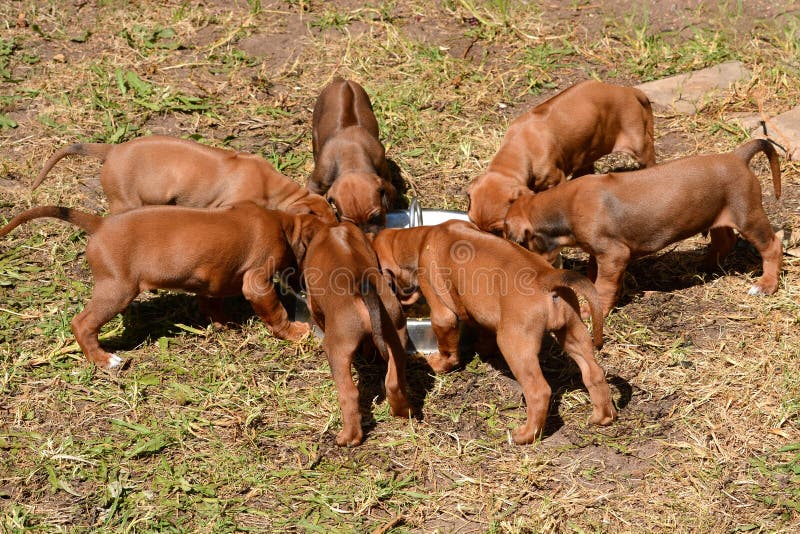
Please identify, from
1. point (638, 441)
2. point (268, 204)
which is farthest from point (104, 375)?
point (638, 441)

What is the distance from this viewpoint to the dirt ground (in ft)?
20.4

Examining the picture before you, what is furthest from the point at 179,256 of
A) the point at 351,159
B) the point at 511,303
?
the point at 511,303

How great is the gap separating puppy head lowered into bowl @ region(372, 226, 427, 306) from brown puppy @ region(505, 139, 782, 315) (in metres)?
0.95

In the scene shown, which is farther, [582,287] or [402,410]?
[402,410]

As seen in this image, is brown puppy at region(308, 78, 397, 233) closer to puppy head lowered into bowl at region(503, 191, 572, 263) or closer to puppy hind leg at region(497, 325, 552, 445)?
puppy head lowered into bowl at region(503, 191, 572, 263)

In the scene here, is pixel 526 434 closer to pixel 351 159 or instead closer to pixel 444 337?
pixel 444 337

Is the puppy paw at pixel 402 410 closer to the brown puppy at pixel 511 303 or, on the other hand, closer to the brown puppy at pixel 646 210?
the brown puppy at pixel 511 303

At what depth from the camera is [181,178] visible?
8344 millimetres

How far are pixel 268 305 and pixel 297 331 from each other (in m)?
0.36

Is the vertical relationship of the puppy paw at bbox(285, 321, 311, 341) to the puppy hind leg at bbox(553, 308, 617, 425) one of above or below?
below

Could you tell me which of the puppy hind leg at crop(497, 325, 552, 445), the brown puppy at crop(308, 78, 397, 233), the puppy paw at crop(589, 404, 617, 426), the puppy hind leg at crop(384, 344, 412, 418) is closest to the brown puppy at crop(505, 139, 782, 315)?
the puppy paw at crop(589, 404, 617, 426)

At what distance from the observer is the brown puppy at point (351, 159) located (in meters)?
8.30

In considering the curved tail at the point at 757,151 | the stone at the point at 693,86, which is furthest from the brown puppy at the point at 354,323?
the stone at the point at 693,86

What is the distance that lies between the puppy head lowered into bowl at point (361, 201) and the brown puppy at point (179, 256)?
636 millimetres
